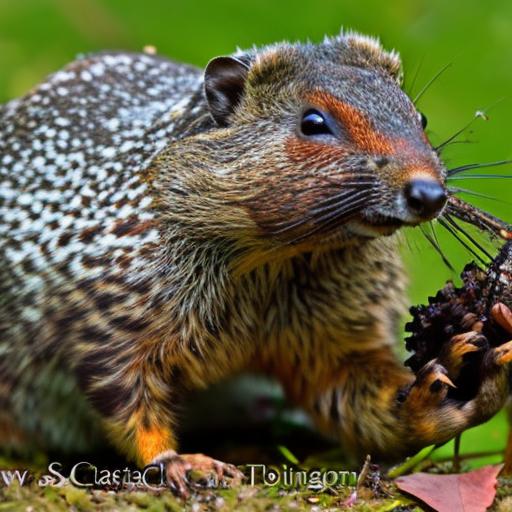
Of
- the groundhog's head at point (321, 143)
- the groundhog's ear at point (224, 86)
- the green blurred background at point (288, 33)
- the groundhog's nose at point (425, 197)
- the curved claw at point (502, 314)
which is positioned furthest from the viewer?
the green blurred background at point (288, 33)

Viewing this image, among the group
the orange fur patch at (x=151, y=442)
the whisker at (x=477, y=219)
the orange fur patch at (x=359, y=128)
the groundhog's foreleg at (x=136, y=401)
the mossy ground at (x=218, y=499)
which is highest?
the orange fur patch at (x=359, y=128)

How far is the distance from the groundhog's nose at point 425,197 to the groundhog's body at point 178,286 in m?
0.37

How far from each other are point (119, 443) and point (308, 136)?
1648 mm

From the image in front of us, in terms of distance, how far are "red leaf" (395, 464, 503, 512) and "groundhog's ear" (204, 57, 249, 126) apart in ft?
5.93

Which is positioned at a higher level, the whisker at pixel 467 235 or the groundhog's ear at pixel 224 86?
the groundhog's ear at pixel 224 86

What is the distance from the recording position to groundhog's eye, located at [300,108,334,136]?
15.1ft

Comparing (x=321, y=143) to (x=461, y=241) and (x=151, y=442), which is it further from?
(x=151, y=442)

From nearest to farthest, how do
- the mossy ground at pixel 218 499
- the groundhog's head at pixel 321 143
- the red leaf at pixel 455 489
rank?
the groundhog's head at pixel 321 143 → the mossy ground at pixel 218 499 → the red leaf at pixel 455 489

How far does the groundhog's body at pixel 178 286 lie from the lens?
4.95 m

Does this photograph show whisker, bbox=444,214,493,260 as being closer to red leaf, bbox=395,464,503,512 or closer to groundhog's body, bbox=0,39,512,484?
groundhog's body, bbox=0,39,512,484

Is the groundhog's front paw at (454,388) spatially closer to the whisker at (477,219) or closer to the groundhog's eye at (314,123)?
the whisker at (477,219)

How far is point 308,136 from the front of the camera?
4.66 m

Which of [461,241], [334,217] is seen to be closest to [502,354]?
[461,241]

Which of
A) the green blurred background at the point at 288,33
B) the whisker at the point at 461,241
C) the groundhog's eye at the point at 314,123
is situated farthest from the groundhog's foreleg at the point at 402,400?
the green blurred background at the point at 288,33
